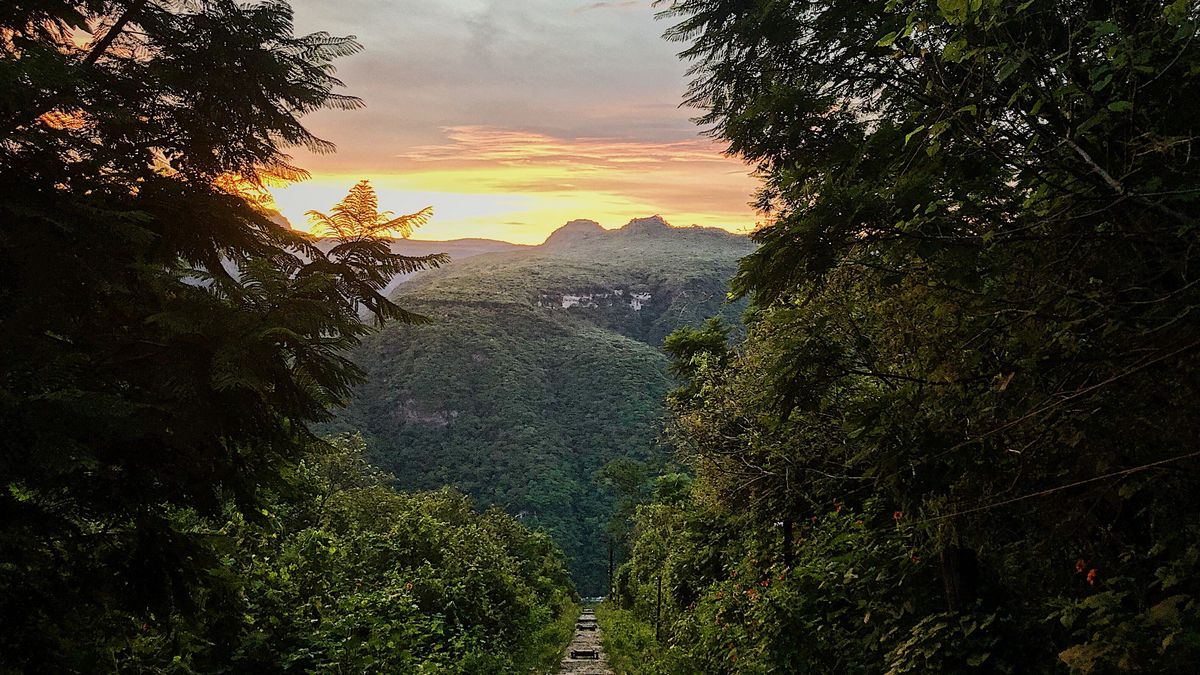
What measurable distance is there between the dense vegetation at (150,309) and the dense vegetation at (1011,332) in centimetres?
335

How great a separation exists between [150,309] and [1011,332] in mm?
5807

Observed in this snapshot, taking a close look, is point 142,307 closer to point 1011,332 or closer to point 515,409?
point 1011,332

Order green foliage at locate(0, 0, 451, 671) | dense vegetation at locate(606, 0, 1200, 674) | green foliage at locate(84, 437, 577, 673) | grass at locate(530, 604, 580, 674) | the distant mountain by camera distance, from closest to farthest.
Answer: dense vegetation at locate(606, 0, 1200, 674), green foliage at locate(0, 0, 451, 671), green foliage at locate(84, 437, 577, 673), grass at locate(530, 604, 580, 674), the distant mountain

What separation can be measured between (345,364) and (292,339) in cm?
57

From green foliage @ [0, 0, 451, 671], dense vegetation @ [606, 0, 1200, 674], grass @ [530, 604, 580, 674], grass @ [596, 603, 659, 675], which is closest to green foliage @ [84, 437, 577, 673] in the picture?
grass @ [530, 604, 580, 674]

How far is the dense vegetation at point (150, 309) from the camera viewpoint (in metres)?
3.67

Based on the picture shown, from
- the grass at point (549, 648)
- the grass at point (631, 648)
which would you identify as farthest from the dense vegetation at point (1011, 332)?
the grass at point (549, 648)

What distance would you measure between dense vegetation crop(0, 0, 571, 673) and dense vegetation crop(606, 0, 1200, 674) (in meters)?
3.35

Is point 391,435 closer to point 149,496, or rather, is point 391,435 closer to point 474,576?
point 474,576

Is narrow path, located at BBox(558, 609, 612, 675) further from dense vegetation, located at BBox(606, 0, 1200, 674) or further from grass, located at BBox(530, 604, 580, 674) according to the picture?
dense vegetation, located at BBox(606, 0, 1200, 674)

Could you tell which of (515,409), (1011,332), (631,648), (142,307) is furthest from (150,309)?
(515,409)

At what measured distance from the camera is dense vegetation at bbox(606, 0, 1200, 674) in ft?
10.6

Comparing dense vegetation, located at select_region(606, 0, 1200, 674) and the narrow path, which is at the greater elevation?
dense vegetation, located at select_region(606, 0, 1200, 674)

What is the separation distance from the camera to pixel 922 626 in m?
6.23
